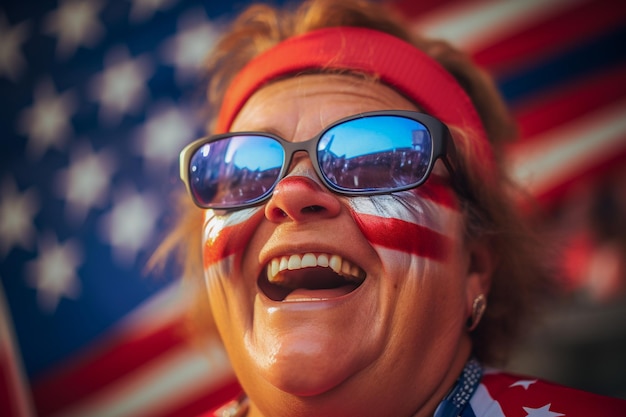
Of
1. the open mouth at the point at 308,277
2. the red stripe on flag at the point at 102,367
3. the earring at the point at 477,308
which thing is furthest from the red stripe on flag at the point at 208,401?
the earring at the point at 477,308

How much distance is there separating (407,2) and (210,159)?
2010mm

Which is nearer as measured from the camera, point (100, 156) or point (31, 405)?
point (31, 405)

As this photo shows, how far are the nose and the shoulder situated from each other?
570mm

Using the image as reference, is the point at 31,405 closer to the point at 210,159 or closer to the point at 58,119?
the point at 58,119

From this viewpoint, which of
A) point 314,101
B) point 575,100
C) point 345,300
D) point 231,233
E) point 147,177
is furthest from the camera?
point 147,177

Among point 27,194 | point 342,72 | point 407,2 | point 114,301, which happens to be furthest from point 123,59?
point 342,72

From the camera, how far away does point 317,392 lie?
1.13 m

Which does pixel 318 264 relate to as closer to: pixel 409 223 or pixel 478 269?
pixel 409 223

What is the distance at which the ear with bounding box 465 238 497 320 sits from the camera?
4.67 ft

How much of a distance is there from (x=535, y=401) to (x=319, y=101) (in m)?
0.90

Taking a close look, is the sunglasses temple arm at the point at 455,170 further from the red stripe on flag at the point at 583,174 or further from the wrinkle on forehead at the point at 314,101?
the red stripe on flag at the point at 583,174

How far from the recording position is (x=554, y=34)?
9.36ft

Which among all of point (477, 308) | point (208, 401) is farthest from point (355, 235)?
point (208, 401)

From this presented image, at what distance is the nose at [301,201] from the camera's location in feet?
3.94
